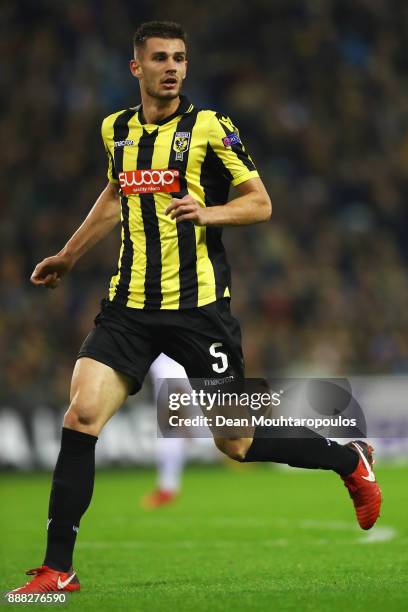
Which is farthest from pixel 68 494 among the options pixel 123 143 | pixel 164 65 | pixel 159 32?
pixel 159 32

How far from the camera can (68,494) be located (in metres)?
5.02

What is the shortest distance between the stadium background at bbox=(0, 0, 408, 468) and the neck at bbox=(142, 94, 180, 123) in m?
9.10

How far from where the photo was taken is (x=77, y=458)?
5.06 m

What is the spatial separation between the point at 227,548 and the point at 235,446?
194 cm

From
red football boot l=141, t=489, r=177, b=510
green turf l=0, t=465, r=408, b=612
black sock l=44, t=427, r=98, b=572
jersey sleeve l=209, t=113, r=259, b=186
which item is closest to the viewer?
green turf l=0, t=465, r=408, b=612

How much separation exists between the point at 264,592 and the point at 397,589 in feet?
1.73

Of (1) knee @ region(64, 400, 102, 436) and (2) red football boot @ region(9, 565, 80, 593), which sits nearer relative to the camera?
(2) red football boot @ region(9, 565, 80, 593)

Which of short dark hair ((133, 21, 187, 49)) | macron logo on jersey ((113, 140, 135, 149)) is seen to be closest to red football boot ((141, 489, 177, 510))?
macron logo on jersey ((113, 140, 135, 149))

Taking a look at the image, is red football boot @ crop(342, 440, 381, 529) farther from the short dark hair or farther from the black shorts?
the short dark hair

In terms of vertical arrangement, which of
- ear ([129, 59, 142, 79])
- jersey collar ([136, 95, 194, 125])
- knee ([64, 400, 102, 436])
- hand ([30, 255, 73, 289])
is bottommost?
knee ([64, 400, 102, 436])

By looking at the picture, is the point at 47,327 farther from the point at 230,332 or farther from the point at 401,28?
the point at 230,332

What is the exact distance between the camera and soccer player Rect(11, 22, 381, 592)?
506 cm

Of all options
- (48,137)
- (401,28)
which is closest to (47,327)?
(48,137)

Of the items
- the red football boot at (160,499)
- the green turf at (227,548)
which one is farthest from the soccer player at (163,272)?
the red football boot at (160,499)
